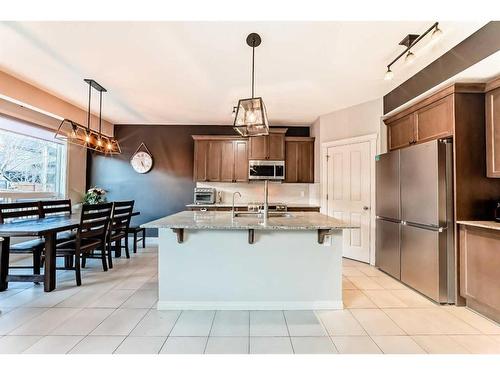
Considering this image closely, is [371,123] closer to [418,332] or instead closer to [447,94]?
[447,94]

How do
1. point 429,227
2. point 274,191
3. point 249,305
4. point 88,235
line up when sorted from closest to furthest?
1. point 249,305
2. point 429,227
3. point 88,235
4. point 274,191

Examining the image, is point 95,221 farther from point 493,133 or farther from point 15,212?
point 493,133

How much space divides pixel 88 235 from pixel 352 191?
3.78 m

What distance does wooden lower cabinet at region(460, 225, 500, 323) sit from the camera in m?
2.20

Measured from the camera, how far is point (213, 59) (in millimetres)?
2768

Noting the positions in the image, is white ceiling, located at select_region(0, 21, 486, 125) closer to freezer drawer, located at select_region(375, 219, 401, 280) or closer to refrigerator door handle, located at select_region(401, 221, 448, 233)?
refrigerator door handle, located at select_region(401, 221, 448, 233)

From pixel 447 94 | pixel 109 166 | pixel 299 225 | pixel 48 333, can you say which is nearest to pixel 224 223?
pixel 299 225

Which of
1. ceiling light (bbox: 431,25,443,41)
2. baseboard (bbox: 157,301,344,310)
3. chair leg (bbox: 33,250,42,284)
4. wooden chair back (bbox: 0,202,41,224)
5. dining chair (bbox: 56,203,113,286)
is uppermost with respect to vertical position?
ceiling light (bbox: 431,25,443,41)

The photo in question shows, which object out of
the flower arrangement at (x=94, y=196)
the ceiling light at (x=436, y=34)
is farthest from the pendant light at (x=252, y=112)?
the flower arrangement at (x=94, y=196)

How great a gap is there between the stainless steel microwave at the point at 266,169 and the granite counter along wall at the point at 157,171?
1.56ft

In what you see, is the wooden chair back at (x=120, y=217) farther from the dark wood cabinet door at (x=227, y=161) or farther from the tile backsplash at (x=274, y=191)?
the dark wood cabinet door at (x=227, y=161)

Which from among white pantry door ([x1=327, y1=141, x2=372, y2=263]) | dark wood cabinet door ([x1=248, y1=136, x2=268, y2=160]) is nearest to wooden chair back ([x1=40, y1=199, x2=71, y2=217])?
dark wood cabinet door ([x1=248, y1=136, x2=268, y2=160])

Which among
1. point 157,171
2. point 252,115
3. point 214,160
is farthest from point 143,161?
point 252,115

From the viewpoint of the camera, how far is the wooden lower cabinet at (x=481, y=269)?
2195mm
